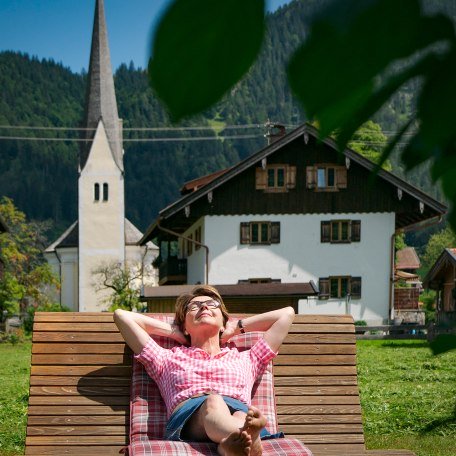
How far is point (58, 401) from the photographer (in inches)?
185

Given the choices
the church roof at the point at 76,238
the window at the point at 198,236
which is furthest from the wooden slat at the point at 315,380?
the church roof at the point at 76,238

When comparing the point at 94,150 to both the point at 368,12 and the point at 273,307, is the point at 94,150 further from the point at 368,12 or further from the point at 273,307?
the point at 368,12

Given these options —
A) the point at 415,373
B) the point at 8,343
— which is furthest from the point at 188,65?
the point at 8,343

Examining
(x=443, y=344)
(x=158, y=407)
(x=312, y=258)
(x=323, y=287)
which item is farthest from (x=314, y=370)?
(x=323, y=287)

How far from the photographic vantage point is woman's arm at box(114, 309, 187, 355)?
4.65 meters

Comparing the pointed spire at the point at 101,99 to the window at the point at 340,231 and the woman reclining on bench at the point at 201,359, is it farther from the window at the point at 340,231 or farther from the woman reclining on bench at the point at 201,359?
the woman reclining on bench at the point at 201,359

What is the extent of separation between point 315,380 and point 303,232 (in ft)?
77.3

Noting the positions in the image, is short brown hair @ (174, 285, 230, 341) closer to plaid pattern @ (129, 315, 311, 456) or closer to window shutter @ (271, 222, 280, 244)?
plaid pattern @ (129, 315, 311, 456)

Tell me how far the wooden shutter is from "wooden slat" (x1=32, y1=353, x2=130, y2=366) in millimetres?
22965

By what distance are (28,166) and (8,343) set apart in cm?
8744

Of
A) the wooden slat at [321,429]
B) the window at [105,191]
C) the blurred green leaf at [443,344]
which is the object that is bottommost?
the wooden slat at [321,429]

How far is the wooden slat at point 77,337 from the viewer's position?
16.1 ft

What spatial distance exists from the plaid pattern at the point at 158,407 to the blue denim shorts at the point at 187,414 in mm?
86

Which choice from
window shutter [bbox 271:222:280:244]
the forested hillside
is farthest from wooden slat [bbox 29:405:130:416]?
the forested hillside
